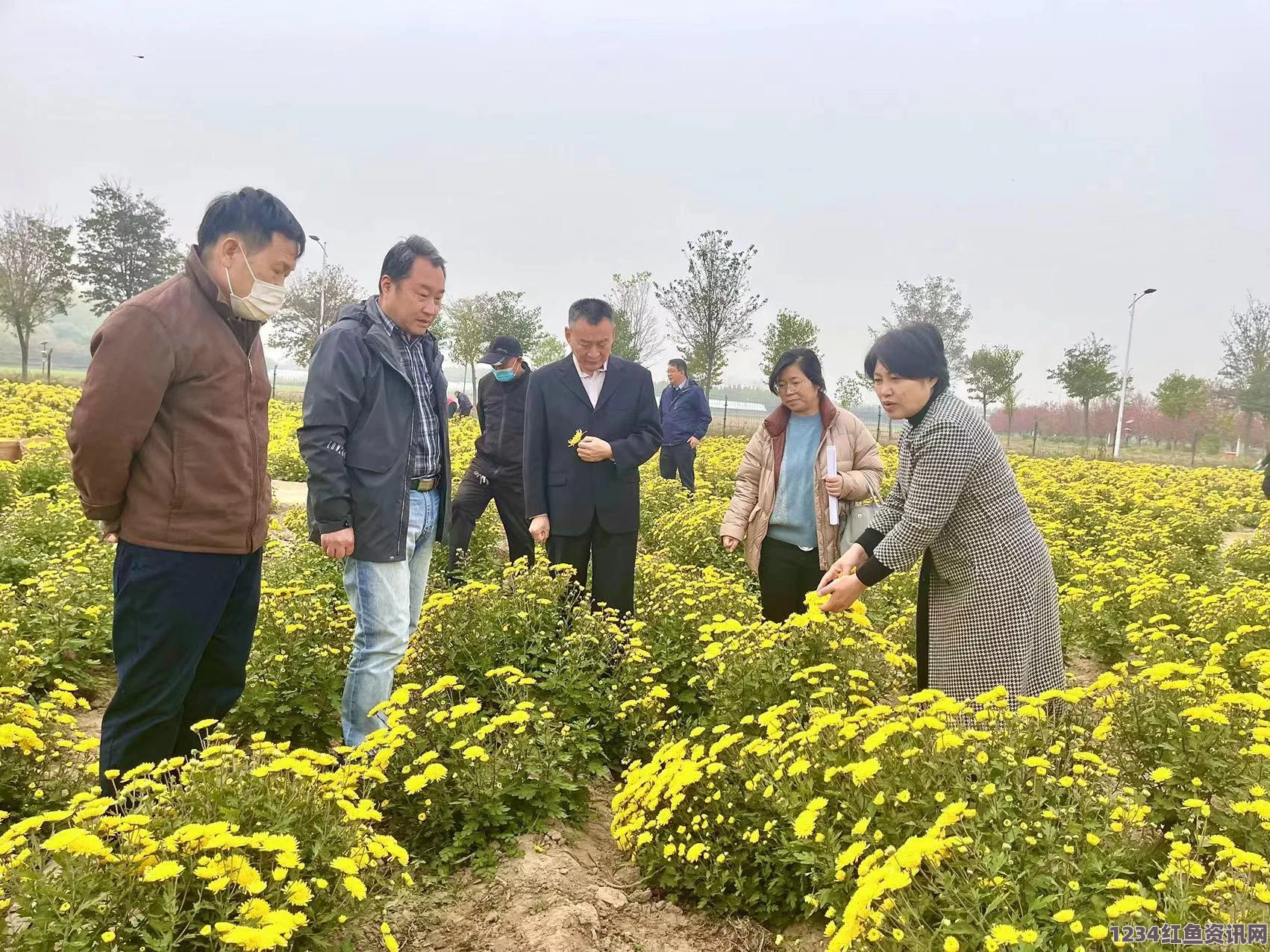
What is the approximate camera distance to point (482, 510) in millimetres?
6590

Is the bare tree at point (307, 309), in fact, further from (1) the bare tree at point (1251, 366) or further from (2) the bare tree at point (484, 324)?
(1) the bare tree at point (1251, 366)

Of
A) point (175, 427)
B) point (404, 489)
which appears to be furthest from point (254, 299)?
point (404, 489)

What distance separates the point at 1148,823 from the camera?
2.15 m

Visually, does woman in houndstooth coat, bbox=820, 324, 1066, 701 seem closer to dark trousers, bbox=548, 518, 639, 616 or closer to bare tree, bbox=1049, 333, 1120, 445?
dark trousers, bbox=548, 518, 639, 616

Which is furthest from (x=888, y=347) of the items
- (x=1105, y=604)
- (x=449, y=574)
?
(x=449, y=574)

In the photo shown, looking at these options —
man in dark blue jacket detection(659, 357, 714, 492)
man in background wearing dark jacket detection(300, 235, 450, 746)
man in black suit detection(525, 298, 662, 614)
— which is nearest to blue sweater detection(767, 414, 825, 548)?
man in black suit detection(525, 298, 662, 614)

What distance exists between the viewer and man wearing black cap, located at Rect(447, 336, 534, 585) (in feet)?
20.5

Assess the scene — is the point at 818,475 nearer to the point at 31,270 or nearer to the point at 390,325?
the point at 390,325

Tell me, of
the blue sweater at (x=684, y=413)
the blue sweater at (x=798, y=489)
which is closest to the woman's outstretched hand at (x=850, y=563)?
the blue sweater at (x=798, y=489)

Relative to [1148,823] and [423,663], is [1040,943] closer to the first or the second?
[1148,823]

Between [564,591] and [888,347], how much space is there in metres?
2.25

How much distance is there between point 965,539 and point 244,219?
2.83 meters

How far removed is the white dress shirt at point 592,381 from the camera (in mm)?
4512

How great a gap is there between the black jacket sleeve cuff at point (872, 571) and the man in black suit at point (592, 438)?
63.5 inches
